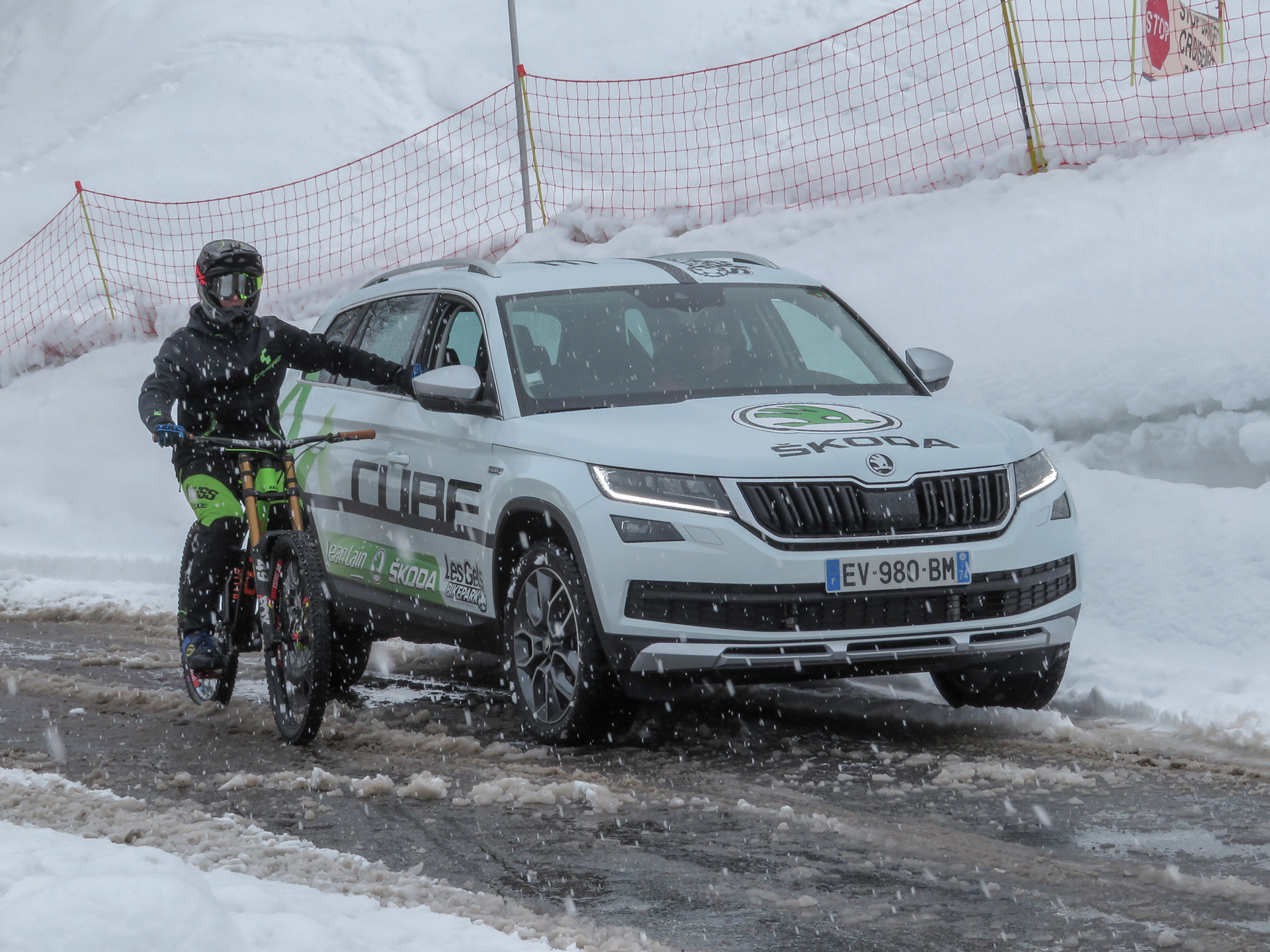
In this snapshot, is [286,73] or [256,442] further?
[286,73]

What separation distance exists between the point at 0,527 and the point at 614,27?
22.0 meters

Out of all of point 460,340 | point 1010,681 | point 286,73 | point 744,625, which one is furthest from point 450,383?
point 286,73

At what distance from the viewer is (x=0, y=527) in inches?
572

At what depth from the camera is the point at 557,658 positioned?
19.8 feet

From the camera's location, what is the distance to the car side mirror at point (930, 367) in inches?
276

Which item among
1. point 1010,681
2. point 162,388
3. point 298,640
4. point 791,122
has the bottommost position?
point 1010,681

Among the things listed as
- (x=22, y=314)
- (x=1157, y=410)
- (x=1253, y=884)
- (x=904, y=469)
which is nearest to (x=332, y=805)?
(x=904, y=469)

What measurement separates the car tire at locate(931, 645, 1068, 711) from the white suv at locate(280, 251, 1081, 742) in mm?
13

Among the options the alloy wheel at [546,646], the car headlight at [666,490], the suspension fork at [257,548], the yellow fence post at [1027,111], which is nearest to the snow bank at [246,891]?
the alloy wheel at [546,646]

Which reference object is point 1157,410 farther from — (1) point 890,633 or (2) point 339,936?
(2) point 339,936

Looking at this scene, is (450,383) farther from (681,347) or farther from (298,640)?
(298,640)

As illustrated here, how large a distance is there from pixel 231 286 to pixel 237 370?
1.22 ft

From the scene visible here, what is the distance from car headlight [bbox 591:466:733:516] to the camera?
558 cm

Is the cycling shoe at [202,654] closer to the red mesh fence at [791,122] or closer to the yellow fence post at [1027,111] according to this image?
the yellow fence post at [1027,111]
